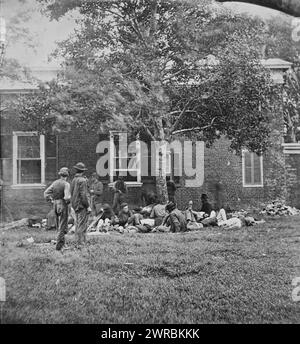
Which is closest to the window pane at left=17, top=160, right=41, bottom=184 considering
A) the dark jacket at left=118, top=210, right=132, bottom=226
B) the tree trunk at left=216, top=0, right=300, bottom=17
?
the dark jacket at left=118, top=210, right=132, bottom=226

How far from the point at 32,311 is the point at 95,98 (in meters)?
2.22

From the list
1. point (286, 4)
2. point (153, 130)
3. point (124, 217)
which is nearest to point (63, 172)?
point (124, 217)

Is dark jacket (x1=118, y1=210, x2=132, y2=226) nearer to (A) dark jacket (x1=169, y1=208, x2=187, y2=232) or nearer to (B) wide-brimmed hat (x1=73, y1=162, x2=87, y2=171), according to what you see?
(A) dark jacket (x1=169, y1=208, x2=187, y2=232)

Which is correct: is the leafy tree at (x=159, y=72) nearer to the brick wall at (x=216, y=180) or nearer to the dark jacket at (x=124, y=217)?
the brick wall at (x=216, y=180)

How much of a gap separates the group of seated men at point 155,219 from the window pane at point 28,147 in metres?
1.00

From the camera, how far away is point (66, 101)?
178 inches

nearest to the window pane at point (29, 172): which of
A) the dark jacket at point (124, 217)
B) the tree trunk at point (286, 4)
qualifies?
the dark jacket at point (124, 217)

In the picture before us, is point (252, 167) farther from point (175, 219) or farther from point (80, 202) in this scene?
point (80, 202)

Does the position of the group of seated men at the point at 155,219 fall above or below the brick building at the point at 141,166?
below

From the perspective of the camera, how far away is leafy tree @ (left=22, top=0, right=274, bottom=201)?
14.8ft

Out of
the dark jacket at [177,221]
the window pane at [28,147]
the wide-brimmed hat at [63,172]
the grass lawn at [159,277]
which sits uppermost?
the window pane at [28,147]

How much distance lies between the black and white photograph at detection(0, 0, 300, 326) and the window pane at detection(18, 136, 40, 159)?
2.1 inches

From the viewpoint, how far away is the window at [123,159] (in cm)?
→ 452
